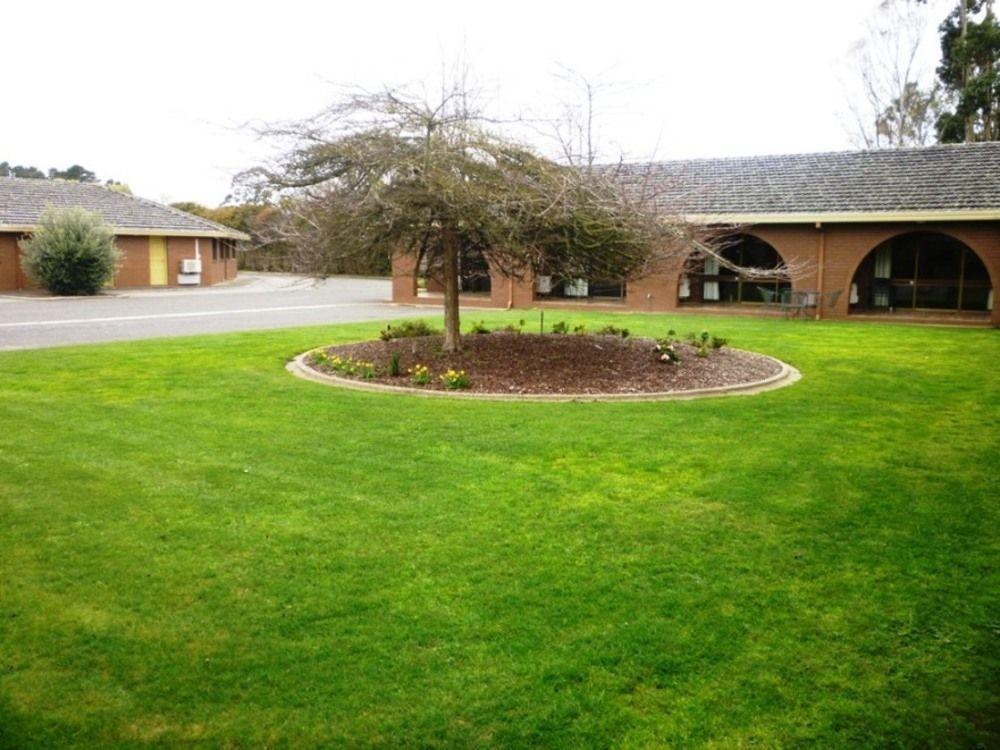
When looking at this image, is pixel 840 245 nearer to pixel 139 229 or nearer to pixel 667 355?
pixel 667 355

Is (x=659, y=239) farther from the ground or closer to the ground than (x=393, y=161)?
closer to the ground

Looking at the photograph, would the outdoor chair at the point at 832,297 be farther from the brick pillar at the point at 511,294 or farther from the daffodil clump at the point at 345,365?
the daffodil clump at the point at 345,365

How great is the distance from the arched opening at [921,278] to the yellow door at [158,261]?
1162 inches

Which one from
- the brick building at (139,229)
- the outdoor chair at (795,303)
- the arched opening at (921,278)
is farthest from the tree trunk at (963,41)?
the brick building at (139,229)

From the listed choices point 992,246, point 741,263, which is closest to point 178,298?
point 741,263

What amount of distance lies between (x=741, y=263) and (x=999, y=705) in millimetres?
23898

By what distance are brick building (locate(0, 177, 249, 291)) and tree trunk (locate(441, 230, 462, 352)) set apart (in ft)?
90.2

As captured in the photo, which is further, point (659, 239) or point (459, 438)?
point (659, 239)

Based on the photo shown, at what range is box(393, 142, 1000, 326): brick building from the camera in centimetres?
2147

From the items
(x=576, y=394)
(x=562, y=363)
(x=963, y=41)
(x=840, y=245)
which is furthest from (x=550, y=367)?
(x=963, y=41)

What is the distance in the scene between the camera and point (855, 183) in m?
23.8

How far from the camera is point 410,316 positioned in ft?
75.9

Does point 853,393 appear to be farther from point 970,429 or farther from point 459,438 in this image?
point 459,438

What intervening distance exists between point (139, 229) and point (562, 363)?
30.7 m
